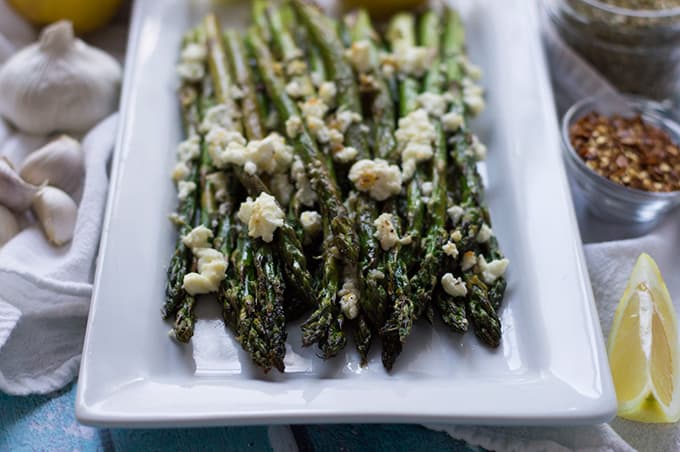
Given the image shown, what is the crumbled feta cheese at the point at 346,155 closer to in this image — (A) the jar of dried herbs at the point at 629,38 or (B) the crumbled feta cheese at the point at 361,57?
(B) the crumbled feta cheese at the point at 361,57

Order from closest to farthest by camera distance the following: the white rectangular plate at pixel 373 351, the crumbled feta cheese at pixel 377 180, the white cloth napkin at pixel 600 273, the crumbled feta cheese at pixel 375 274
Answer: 1. the white rectangular plate at pixel 373 351
2. the white cloth napkin at pixel 600 273
3. the crumbled feta cheese at pixel 375 274
4. the crumbled feta cheese at pixel 377 180

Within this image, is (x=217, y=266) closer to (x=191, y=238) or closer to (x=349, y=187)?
(x=191, y=238)

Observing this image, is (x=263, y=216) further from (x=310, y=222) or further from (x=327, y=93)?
(x=327, y=93)

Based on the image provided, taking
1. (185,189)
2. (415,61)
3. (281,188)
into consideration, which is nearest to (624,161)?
(415,61)

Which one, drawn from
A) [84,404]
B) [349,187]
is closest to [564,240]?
[349,187]

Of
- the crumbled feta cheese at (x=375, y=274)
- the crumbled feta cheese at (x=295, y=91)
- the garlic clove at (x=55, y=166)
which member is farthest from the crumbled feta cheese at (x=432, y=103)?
the garlic clove at (x=55, y=166)

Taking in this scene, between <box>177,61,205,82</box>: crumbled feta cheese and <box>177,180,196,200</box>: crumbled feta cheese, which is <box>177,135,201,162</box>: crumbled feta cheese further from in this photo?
<box>177,61,205,82</box>: crumbled feta cheese
